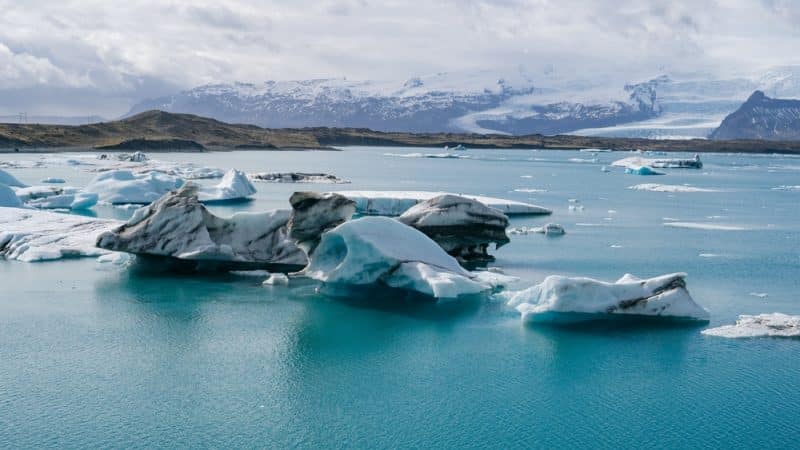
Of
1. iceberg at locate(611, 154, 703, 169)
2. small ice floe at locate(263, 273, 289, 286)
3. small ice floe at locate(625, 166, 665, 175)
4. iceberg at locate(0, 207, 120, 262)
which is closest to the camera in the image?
small ice floe at locate(263, 273, 289, 286)

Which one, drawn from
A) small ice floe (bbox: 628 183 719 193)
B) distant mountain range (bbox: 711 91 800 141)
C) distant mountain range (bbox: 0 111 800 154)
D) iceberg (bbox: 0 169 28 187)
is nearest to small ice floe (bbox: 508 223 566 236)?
iceberg (bbox: 0 169 28 187)

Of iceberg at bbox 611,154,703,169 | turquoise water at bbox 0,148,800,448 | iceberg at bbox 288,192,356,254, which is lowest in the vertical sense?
turquoise water at bbox 0,148,800,448

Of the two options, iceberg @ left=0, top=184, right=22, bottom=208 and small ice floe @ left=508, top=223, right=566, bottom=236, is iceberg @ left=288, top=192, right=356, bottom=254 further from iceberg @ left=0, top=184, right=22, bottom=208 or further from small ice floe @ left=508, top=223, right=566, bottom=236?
iceberg @ left=0, top=184, right=22, bottom=208

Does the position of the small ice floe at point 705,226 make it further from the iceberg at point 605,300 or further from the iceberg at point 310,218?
the iceberg at point 310,218

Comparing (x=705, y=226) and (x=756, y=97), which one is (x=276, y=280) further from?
(x=756, y=97)

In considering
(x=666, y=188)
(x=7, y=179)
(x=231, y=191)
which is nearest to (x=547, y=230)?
(x=231, y=191)

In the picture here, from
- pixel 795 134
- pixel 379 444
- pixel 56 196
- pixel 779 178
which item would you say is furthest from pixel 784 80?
pixel 379 444
